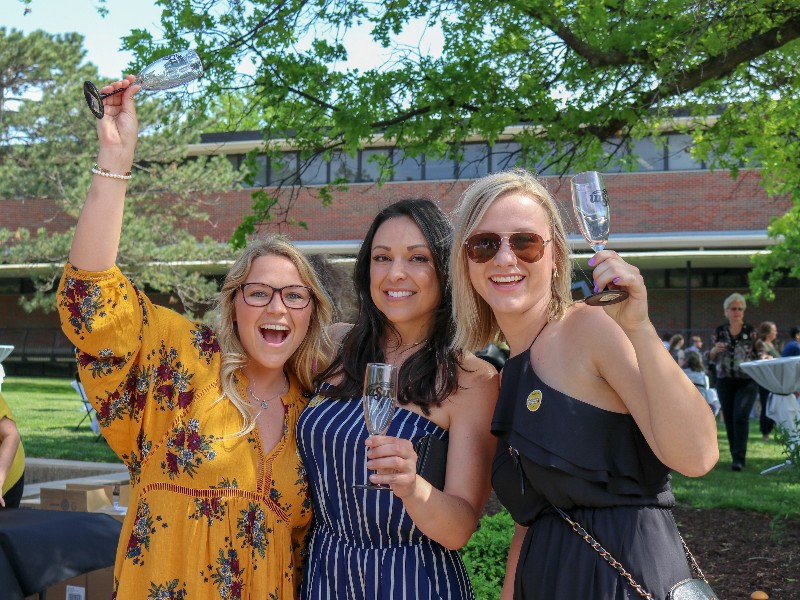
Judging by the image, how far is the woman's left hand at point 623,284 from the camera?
203 centimetres

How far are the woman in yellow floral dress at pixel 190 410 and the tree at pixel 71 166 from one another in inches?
775

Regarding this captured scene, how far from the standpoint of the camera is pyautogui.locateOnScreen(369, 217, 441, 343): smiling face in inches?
118

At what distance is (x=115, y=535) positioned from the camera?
15.0 feet

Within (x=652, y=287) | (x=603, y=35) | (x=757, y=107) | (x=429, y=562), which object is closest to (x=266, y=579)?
(x=429, y=562)

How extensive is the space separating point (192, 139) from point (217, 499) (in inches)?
884

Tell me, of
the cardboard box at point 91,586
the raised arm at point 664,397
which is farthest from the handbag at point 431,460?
the cardboard box at point 91,586

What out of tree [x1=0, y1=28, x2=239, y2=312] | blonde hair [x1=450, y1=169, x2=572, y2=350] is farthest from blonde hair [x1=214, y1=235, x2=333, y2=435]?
tree [x1=0, y1=28, x2=239, y2=312]

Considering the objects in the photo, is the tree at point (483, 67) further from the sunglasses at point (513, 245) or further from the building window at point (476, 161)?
the sunglasses at point (513, 245)

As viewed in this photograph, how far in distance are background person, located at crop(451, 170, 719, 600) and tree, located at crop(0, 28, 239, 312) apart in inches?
798

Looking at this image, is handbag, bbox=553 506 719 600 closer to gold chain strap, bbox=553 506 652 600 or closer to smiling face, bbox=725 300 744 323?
gold chain strap, bbox=553 506 652 600

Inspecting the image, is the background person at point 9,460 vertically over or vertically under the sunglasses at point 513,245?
under

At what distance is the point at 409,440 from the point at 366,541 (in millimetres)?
437

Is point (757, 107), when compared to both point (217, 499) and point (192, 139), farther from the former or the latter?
point (192, 139)

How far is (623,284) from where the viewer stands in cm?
204
